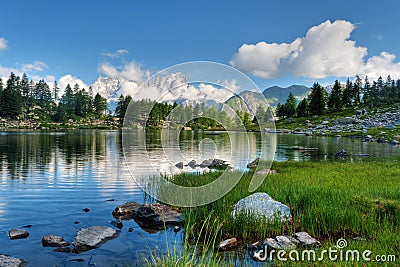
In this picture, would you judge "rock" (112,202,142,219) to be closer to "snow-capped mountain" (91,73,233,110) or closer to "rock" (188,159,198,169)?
"snow-capped mountain" (91,73,233,110)

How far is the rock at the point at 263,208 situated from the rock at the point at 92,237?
5.16m

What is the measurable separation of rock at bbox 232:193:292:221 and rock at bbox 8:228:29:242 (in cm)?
857

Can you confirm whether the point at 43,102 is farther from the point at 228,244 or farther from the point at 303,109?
the point at 228,244

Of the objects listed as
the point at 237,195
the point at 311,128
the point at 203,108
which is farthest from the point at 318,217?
the point at 311,128

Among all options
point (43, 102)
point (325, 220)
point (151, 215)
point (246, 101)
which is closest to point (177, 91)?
point (246, 101)

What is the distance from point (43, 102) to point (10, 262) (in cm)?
18781

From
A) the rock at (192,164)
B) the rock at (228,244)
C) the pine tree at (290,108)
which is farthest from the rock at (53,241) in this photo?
the pine tree at (290,108)

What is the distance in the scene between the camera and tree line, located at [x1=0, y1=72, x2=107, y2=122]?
14625cm

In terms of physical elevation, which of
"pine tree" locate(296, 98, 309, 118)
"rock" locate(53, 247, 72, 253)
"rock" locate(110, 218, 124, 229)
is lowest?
"rock" locate(53, 247, 72, 253)

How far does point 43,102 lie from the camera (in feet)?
587

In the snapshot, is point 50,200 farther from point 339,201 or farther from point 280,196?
point 339,201

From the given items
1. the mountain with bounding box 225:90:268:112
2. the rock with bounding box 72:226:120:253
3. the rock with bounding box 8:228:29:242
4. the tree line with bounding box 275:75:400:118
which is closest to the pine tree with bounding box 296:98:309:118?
the tree line with bounding box 275:75:400:118

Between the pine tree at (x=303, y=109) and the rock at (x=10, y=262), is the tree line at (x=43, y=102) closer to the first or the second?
the pine tree at (x=303, y=109)

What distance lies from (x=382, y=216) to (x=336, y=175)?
427 inches
